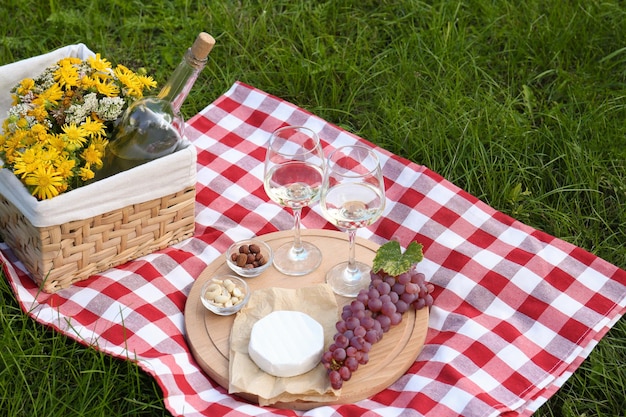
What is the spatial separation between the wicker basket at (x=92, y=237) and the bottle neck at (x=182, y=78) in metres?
0.28

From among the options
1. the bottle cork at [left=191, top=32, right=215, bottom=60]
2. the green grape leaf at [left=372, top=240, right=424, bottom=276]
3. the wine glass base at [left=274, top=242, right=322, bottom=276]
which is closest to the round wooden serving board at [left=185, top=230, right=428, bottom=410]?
the wine glass base at [left=274, top=242, right=322, bottom=276]

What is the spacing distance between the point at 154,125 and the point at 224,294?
0.47 meters

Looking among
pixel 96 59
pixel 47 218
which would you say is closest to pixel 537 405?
pixel 47 218

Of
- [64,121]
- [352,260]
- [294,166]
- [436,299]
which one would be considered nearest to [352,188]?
[294,166]

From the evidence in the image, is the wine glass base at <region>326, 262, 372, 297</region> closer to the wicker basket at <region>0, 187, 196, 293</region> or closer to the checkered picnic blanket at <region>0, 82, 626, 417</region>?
the checkered picnic blanket at <region>0, 82, 626, 417</region>

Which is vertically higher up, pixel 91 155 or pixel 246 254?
pixel 91 155

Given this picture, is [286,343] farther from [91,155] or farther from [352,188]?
[91,155]

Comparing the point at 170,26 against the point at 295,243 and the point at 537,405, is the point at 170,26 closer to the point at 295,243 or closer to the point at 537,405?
the point at 295,243

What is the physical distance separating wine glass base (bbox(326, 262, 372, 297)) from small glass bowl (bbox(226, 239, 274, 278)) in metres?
0.17

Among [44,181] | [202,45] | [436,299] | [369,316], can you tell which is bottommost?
[436,299]

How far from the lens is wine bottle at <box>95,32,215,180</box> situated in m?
2.13

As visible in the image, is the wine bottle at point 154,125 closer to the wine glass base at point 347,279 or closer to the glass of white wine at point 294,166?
the glass of white wine at point 294,166

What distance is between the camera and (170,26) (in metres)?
3.42

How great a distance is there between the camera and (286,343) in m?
1.95
